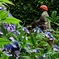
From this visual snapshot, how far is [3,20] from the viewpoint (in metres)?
1.57

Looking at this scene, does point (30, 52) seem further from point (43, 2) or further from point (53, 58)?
Result: point (43, 2)

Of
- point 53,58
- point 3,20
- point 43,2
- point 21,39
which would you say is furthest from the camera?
point 43,2

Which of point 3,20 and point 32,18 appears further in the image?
point 32,18

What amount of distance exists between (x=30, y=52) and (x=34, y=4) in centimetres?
960

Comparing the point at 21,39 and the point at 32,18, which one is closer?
the point at 21,39

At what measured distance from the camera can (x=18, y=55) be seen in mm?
1933

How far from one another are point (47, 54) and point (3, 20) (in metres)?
0.53

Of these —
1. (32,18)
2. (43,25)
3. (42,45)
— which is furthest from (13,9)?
(42,45)

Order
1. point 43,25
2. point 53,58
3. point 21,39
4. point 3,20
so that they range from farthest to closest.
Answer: point 43,25 < point 53,58 < point 21,39 < point 3,20

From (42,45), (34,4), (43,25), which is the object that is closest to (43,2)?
(34,4)

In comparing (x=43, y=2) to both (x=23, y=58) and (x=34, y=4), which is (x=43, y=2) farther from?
(x=23, y=58)

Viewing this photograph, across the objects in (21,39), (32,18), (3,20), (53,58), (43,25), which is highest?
(3,20)

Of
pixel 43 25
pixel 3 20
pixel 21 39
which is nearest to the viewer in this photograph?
pixel 3 20

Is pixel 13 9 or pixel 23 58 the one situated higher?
pixel 23 58
